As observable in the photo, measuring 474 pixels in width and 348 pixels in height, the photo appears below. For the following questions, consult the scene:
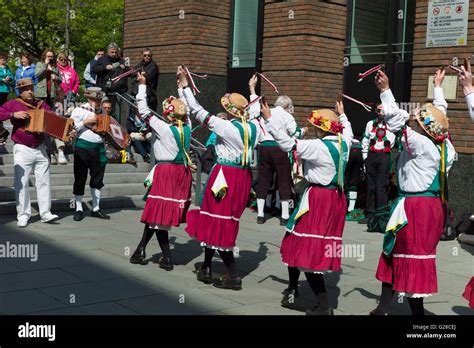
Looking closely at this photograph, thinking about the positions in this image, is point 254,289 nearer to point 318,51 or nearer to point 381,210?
point 381,210

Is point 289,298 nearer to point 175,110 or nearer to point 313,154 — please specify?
Result: point 313,154

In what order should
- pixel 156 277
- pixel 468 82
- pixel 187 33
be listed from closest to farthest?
pixel 468 82
pixel 156 277
pixel 187 33

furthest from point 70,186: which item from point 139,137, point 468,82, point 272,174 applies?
point 468,82

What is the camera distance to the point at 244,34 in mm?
15102

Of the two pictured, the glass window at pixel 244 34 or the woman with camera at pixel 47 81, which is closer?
the woman with camera at pixel 47 81

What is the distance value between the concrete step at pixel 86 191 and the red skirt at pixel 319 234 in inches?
251

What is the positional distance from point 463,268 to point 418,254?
305 cm

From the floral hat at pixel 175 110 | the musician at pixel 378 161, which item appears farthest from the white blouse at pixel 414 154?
the musician at pixel 378 161

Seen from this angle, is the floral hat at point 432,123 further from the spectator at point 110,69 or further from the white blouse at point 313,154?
the spectator at point 110,69

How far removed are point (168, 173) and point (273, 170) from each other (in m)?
3.97

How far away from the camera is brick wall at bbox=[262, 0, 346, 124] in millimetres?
12727

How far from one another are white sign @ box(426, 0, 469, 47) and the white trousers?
6415mm

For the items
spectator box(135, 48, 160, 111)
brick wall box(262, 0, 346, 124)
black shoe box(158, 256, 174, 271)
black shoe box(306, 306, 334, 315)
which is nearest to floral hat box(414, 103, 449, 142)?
black shoe box(306, 306, 334, 315)

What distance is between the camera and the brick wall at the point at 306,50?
1273 centimetres
